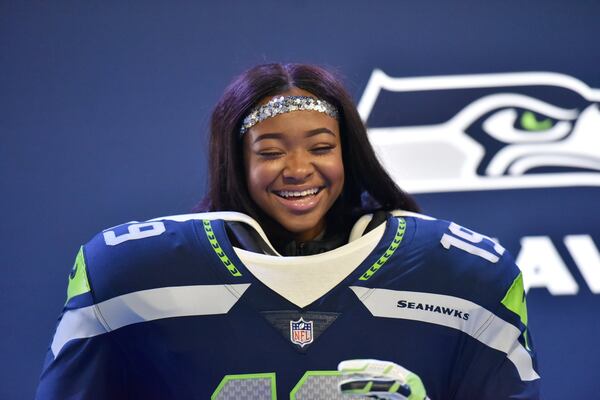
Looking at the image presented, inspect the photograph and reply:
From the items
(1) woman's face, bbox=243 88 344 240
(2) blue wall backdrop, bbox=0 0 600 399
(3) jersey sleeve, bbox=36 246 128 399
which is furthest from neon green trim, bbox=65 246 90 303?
(2) blue wall backdrop, bbox=0 0 600 399

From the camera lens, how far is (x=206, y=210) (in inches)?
75.3

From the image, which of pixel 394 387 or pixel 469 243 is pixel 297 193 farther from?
pixel 394 387

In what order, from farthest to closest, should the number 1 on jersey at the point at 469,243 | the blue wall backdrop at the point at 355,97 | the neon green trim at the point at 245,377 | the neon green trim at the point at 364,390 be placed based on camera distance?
1. the blue wall backdrop at the point at 355,97
2. the number 1 on jersey at the point at 469,243
3. the neon green trim at the point at 245,377
4. the neon green trim at the point at 364,390

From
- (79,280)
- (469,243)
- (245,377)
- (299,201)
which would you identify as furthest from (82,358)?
(469,243)

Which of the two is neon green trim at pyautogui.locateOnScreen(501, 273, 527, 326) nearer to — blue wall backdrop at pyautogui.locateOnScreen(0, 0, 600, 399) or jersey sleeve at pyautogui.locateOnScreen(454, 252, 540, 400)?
jersey sleeve at pyautogui.locateOnScreen(454, 252, 540, 400)

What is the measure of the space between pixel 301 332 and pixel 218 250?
0.19 meters

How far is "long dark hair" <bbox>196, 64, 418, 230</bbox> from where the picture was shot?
1.84 meters

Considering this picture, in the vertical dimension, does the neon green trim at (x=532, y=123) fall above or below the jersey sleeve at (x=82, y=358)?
above

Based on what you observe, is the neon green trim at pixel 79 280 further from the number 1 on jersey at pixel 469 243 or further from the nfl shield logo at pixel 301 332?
the number 1 on jersey at pixel 469 243

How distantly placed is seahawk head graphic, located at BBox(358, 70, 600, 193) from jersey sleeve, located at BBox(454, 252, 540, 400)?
3.42 ft

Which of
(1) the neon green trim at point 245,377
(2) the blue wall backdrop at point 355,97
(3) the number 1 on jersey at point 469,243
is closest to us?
(1) the neon green trim at point 245,377

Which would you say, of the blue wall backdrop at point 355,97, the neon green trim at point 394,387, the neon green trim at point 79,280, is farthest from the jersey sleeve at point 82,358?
the blue wall backdrop at point 355,97

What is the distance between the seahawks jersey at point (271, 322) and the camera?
64.9 inches

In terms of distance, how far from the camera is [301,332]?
5.45 ft
